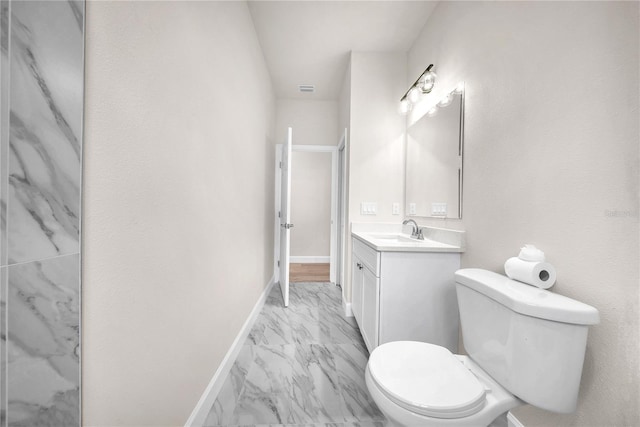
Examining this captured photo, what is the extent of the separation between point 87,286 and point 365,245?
1.45 meters

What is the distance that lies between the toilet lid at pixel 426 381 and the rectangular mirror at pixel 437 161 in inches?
36.2

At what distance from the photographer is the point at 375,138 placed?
2365mm

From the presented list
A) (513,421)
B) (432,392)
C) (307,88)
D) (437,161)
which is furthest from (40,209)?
(307,88)

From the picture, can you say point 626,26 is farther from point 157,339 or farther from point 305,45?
point 305,45

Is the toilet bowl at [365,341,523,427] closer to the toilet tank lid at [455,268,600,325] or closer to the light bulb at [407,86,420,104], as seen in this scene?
the toilet tank lid at [455,268,600,325]

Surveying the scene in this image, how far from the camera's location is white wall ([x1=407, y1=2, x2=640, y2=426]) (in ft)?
2.44

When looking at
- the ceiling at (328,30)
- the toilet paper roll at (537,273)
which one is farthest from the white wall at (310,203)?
the toilet paper roll at (537,273)

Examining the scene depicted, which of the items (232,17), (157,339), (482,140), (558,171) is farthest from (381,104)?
(157,339)

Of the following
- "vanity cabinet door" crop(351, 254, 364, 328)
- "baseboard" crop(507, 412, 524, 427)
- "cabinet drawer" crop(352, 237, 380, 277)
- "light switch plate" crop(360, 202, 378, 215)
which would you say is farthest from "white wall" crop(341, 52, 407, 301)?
"baseboard" crop(507, 412, 524, 427)

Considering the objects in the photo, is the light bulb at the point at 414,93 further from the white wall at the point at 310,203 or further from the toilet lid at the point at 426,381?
the white wall at the point at 310,203

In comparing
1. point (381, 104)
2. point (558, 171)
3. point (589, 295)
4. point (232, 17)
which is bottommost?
point (589, 295)

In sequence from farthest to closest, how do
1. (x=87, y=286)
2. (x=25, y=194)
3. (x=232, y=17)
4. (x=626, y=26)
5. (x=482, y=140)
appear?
(x=232, y=17) → (x=482, y=140) → (x=626, y=26) → (x=87, y=286) → (x=25, y=194)

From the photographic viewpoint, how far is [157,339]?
874mm

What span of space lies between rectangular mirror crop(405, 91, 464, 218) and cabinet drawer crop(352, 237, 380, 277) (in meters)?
0.57
